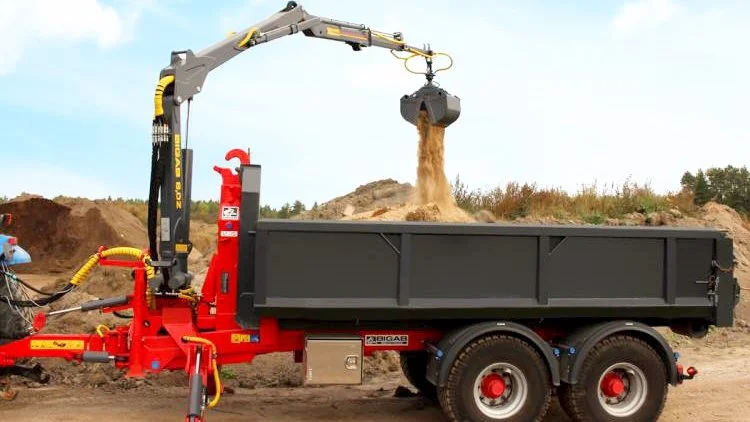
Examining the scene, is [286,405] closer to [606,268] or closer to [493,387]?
[493,387]

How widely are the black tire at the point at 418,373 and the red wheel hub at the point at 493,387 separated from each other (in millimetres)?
1430

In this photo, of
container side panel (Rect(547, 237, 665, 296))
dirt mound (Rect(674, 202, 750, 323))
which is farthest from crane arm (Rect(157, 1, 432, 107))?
dirt mound (Rect(674, 202, 750, 323))

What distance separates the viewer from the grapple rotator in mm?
10719

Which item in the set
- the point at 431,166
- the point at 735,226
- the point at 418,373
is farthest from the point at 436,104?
the point at 735,226

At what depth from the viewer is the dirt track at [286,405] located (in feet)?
23.8

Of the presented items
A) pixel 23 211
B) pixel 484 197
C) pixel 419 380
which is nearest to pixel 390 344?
pixel 419 380

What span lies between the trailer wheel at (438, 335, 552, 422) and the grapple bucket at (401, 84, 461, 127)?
15.6 ft

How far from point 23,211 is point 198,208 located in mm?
12620

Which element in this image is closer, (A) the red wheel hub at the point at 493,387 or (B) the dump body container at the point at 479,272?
(B) the dump body container at the point at 479,272

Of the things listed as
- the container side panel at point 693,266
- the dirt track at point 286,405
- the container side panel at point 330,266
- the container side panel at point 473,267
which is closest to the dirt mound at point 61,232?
the dirt track at point 286,405

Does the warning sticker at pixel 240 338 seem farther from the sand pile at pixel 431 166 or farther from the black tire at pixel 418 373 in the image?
the sand pile at pixel 431 166

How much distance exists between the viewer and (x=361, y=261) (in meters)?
6.32

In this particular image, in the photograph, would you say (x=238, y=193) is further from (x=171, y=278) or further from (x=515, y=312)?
(x=515, y=312)

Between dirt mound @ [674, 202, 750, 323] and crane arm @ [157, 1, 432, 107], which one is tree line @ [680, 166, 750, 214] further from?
crane arm @ [157, 1, 432, 107]
